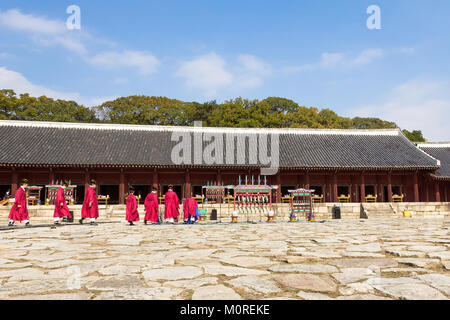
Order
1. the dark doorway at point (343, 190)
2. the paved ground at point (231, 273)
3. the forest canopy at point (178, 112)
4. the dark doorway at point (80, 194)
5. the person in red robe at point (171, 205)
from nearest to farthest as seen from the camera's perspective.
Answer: the paved ground at point (231, 273) < the person in red robe at point (171, 205) < the dark doorway at point (80, 194) < the dark doorway at point (343, 190) < the forest canopy at point (178, 112)

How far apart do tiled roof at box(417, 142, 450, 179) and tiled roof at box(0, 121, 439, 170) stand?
1.90m

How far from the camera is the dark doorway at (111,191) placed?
23.4m

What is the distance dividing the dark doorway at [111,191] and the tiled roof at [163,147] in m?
2.77

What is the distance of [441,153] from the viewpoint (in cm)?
2775

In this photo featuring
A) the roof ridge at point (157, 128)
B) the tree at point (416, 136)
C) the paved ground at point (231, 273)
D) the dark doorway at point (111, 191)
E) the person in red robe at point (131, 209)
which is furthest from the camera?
the tree at point (416, 136)

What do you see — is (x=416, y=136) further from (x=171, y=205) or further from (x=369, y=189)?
(x=171, y=205)

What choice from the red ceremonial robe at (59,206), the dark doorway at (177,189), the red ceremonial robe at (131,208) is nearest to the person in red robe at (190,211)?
the red ceremonial robe at (131,208)

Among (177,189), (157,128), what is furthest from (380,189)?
(157,128)

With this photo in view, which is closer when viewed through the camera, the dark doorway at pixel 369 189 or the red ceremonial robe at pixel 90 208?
the red ceremonial robe at pixel 90 208

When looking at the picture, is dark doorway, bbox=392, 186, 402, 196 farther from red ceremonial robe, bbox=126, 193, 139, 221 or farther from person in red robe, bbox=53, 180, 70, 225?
person in red robe, bbox=53, 180, 70, 225

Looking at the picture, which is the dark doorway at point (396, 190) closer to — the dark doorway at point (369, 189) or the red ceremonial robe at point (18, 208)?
the dark doorway at point (369, 189)

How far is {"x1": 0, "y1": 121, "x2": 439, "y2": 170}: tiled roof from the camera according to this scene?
70.4 ft

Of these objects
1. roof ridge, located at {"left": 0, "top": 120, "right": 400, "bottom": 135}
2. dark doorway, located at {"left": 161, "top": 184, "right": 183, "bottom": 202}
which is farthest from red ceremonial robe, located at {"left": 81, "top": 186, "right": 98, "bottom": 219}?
roof ridge, located at {"left": 0, "top": 120, "right": 400, "bottom": 135}

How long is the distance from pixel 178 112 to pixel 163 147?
22670 millimetres
